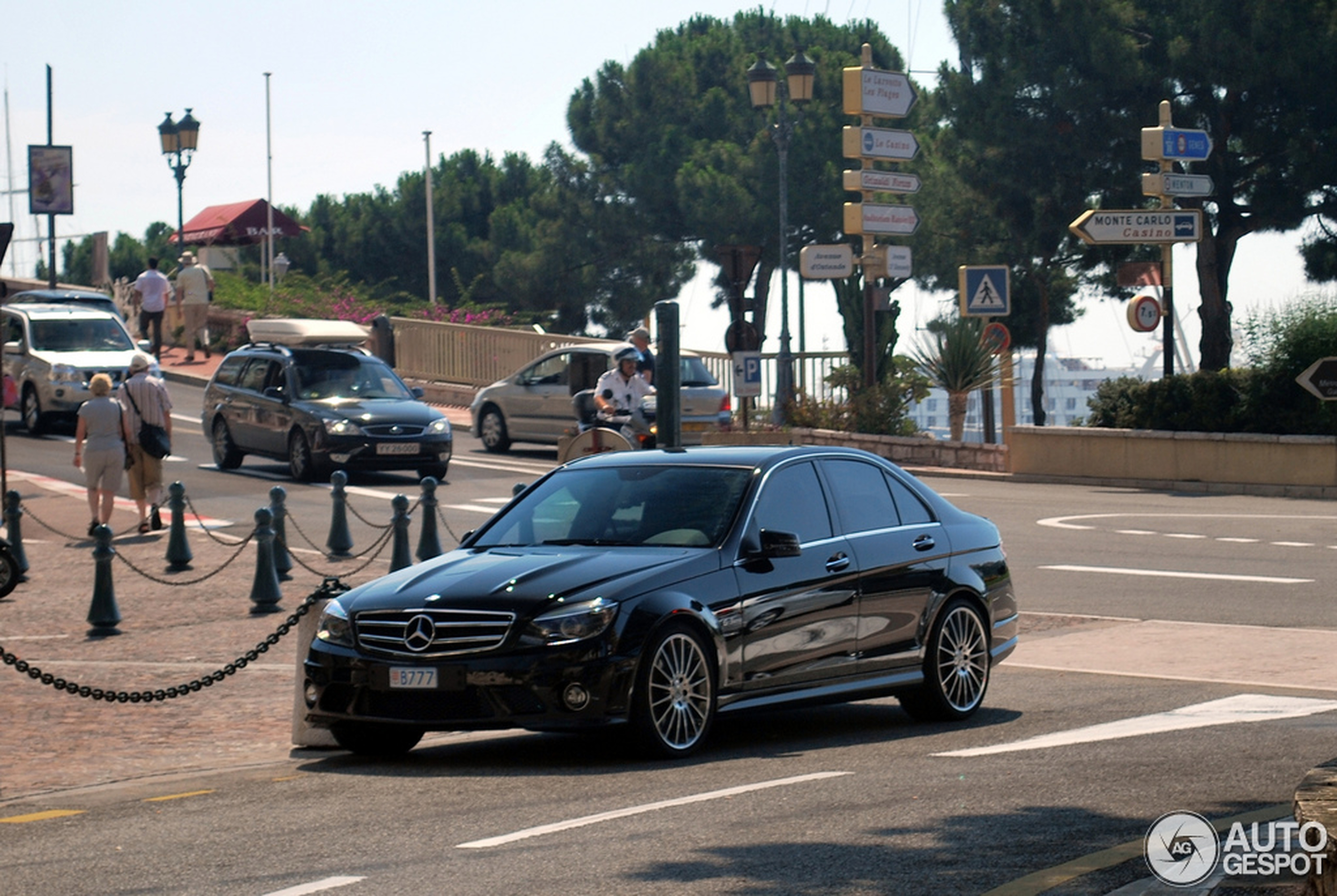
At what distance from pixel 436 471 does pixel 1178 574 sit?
11.3 m

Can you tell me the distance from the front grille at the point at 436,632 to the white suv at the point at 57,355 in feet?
70.8

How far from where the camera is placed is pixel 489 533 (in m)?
9.95

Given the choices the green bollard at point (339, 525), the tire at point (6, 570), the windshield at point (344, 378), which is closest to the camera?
the tire at point (6, 570)

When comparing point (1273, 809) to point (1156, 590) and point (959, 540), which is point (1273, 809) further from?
point (1156, 590)

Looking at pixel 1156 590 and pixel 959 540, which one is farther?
pixel 1156 590

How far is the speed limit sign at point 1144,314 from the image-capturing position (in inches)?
1287

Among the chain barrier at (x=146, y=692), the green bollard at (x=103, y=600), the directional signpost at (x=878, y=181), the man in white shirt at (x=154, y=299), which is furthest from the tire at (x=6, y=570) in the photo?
the man in white shirt at (x=154, y=299)

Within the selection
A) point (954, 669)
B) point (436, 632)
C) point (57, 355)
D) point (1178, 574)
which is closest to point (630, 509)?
point (436, 632)

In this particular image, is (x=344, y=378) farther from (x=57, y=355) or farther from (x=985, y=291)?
(x=985, y=291)

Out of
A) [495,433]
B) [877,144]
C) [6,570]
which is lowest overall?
[6,570]

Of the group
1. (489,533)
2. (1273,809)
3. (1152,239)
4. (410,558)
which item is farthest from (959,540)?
(1152,239)

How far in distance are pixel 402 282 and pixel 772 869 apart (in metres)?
76.6

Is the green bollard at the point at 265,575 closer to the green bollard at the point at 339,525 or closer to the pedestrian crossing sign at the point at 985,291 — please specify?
the green bollard at the point at 339,525

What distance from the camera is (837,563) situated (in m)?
9.71
